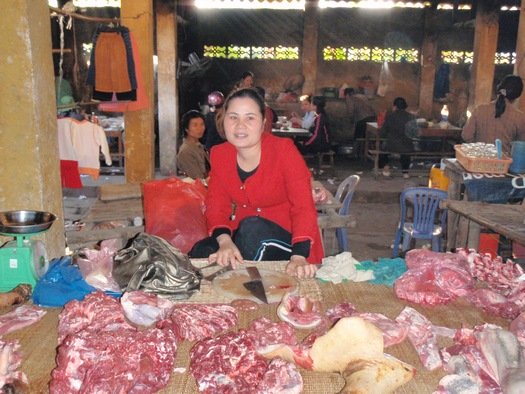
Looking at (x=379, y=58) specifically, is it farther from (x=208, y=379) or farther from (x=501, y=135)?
(x=208, y=379)

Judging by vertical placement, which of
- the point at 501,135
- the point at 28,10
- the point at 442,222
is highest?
the point at 28,10

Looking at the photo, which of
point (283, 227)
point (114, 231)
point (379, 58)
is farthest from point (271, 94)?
point (283, 227)

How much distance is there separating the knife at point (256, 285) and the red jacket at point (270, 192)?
0.40m

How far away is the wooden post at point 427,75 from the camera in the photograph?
53.3ft

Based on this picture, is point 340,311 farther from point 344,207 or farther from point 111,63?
point 111,63

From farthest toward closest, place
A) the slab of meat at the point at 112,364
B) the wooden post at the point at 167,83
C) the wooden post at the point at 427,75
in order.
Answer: the wooden post at the point at 427,75 < the wooden post at the point at 167,83 < the slab of meat at the point at 112,364

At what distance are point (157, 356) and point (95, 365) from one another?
272 mm

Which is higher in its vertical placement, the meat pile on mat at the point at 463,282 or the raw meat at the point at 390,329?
the meat pile on mat at the point at 463,282

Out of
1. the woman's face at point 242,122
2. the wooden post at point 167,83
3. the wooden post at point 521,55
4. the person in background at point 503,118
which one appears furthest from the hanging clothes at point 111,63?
the wooden post at point 521,55

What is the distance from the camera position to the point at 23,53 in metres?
3.84

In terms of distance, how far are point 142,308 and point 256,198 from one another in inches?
52.8

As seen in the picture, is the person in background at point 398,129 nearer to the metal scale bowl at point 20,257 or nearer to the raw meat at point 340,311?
the raw meat at point 340,311

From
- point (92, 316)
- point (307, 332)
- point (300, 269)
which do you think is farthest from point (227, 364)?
point (300, 269)

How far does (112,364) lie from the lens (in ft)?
7.76
